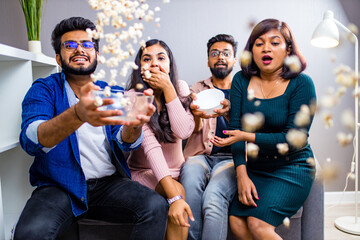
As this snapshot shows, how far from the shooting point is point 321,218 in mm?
1300

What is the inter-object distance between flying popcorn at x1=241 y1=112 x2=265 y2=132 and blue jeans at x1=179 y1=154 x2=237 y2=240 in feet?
0.73

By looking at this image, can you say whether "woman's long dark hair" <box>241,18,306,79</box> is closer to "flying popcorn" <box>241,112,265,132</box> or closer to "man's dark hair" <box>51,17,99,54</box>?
"flying popcorn" <box>241,112,265,132</box>

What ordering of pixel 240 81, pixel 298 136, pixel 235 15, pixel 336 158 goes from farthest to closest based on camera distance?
pixel 336 158
pixel 235 15
pixel 240 81
pixel 298 136

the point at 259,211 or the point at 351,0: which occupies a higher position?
the point at 351,0

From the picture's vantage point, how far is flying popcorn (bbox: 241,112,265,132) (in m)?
1.26

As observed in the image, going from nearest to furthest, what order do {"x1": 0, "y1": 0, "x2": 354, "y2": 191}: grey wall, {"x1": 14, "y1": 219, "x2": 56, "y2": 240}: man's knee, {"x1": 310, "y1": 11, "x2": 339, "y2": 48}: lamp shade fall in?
1. {"x1": 14, "y1": 219, "x2": 56, "y2": 240}: man's knee
2. {"x1": 310, "y1": 11, "x2": 339, "y2": 48}: lamp shade
3. {"x1": 0, "y1": 0, "x2": 354, "y2": 191}: grey wall

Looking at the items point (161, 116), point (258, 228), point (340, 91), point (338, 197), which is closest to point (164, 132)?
point (161, 116)

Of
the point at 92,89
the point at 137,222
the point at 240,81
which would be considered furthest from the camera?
the point at 240,81

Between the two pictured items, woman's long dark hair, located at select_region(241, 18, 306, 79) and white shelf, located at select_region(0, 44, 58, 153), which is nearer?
woman's long dark hair, located at select_region(241, 18, 306, 79)

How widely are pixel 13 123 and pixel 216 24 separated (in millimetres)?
1478

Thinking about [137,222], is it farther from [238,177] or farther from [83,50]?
[83,50]

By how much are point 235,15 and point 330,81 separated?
889 mm

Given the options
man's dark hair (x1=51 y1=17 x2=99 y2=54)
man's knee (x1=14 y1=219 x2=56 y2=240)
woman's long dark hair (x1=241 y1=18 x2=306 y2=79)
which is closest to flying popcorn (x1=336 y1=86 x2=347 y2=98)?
woman's long dark hair (x1=241 y1=18 x2=306 y2=79)

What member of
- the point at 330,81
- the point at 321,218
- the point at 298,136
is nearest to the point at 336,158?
the point at 330,81
